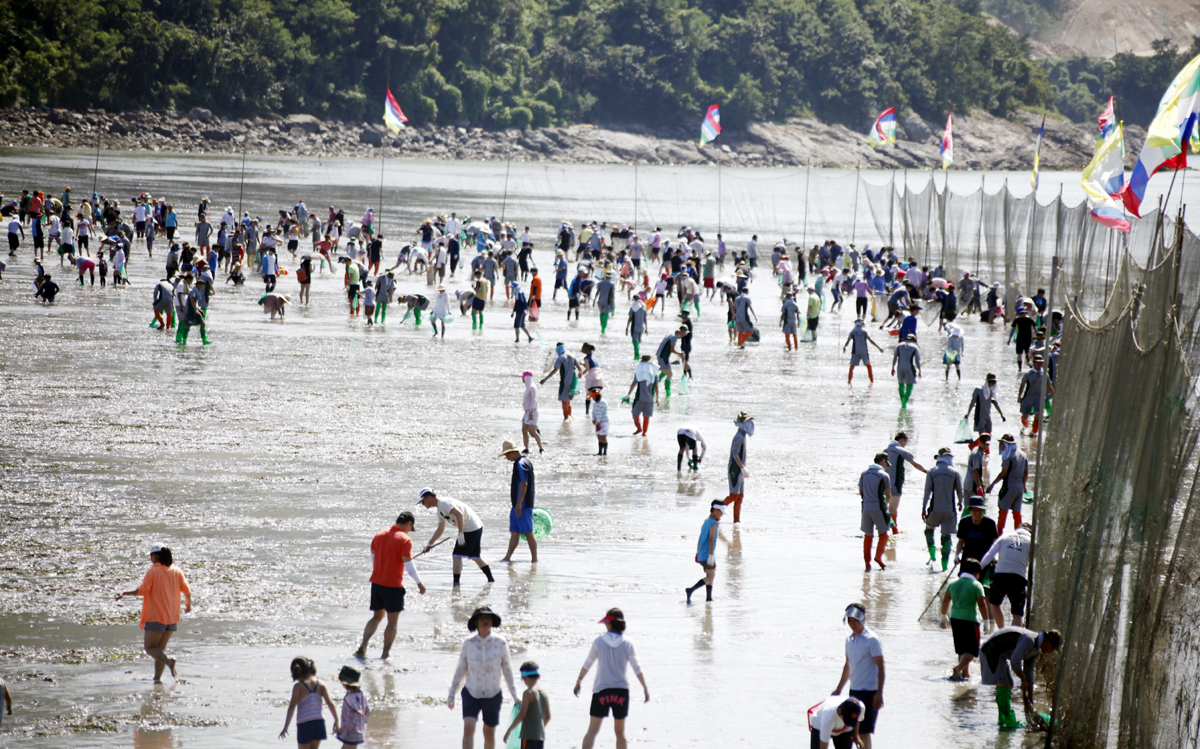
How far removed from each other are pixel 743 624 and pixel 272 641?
14.2ft

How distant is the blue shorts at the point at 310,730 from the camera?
8.62 meters

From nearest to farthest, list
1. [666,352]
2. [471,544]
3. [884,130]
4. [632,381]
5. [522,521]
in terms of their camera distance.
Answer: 1. [471,544]
2. [522,521]
3. [666,352]
4. [632,381]
5. [884,130]

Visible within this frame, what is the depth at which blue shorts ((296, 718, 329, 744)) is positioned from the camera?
862 centimetres

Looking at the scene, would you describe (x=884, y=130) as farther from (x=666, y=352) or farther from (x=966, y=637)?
(x=966, y=637)

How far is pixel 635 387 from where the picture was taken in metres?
20.4

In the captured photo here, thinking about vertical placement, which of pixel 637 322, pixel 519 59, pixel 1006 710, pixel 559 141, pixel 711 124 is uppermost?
pixel 519 59

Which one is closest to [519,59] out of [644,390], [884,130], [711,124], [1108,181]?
[711,124]

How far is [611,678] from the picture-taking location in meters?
9.17

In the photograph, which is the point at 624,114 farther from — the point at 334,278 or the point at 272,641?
the point at 272,641

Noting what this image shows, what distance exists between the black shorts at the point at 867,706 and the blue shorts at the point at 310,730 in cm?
378

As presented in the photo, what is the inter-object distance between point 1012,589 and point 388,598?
5551mm

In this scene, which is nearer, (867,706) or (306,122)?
(867,706)

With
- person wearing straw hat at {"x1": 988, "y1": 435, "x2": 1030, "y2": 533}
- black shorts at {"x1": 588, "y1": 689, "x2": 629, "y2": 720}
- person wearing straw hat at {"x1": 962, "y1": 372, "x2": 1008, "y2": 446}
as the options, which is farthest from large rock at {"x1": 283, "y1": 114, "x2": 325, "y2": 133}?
black shorts at {"x1": 588, "y1": 689, "x2": 629, "y2": 720}

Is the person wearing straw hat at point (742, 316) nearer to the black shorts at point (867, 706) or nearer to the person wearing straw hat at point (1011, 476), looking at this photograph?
the person wearing straw hat at point (1011, 476)
